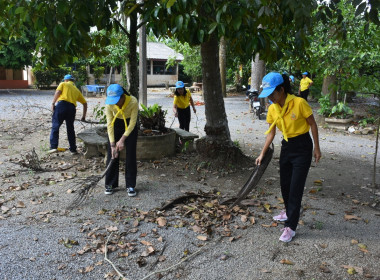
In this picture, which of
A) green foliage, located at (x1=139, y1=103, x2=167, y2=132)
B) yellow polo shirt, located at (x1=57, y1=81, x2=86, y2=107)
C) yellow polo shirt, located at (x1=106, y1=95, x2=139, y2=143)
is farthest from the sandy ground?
yellow polo shirt, located at (x1=57, y1=81, x2=86, y2=107)

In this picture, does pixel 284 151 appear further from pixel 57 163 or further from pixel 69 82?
pixel 69 82

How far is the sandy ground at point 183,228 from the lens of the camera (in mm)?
3482

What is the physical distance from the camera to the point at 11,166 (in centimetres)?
689

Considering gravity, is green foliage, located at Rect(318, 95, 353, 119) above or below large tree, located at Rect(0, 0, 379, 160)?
below

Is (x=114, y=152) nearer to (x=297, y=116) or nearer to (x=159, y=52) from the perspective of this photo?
(x=297, y=116)

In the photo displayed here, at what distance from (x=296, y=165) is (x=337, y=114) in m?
9.11

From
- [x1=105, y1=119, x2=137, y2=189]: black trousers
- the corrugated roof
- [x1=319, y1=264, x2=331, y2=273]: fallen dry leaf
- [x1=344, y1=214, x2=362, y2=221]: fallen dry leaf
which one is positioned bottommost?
[x1=319, y1=264, x2=331, y2=273]: fallen dry leaf

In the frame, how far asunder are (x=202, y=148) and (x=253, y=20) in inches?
114

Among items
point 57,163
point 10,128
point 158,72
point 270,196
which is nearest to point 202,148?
point 270,196

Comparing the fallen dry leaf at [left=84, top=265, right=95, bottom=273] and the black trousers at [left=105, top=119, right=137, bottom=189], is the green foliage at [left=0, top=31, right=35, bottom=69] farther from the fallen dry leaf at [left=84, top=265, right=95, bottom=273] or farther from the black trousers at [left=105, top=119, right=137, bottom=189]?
the fallen dry leaf at [left=84, top=265, right=95, bottom=273]

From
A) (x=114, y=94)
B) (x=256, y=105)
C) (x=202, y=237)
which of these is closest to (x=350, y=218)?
(x=202, y=237)

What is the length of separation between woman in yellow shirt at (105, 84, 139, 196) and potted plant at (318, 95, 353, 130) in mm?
8288

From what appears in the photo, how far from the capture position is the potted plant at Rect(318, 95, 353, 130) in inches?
457

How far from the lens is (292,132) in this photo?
382 centimetres
